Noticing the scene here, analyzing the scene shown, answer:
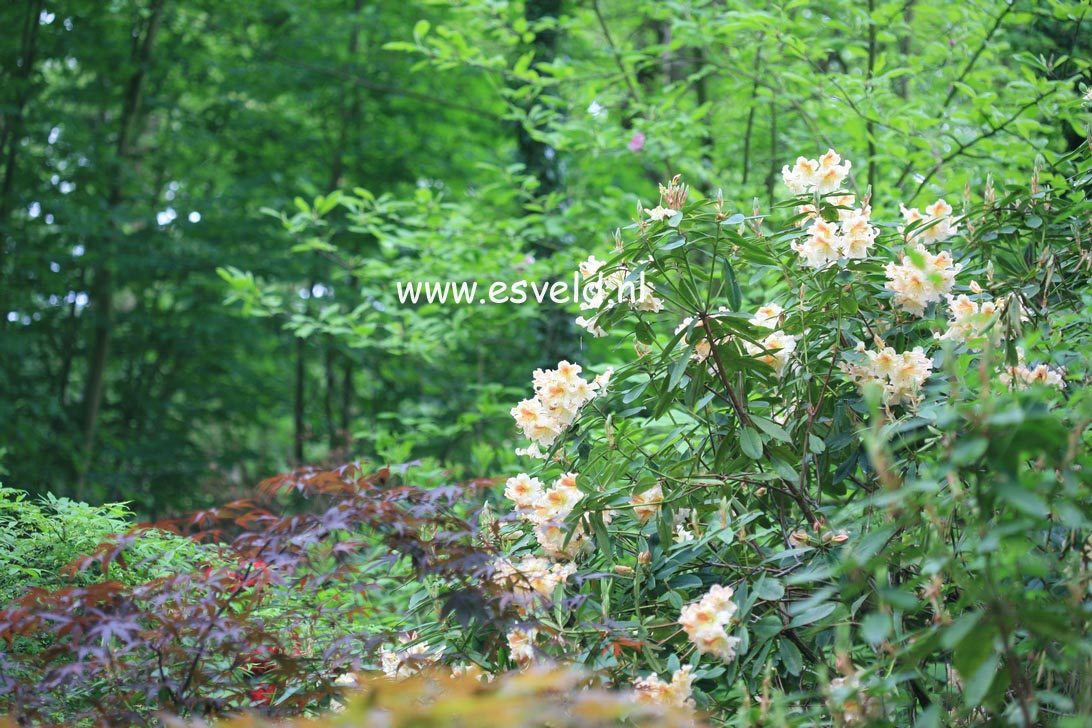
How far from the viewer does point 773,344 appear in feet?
6.89

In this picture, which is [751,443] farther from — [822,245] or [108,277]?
[108,277]

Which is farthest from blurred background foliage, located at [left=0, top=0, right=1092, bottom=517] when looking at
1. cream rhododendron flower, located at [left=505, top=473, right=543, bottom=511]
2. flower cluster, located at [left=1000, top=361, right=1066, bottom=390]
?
flower cluster, located at [left=1000, top=361, right=1066, bottom=390]

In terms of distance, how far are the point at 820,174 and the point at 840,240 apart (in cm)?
21

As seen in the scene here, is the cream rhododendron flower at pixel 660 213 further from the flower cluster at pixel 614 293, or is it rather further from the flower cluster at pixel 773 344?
the flower cluster at pixel 773 344

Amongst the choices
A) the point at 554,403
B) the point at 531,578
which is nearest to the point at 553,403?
the point at 554,403

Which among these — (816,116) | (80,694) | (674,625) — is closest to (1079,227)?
(674,625)

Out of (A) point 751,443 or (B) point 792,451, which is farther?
(B) point 792,451

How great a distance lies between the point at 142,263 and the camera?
5.86 m

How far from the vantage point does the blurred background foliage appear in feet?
14.3

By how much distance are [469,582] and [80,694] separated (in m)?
0.89

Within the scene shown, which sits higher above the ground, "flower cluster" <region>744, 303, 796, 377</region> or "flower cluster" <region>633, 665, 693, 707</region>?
"flower cluster" <region>744, 303, 796, 377</region>

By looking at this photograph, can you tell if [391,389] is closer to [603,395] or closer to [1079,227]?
[603,395]

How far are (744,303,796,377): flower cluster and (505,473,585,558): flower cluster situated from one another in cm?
52

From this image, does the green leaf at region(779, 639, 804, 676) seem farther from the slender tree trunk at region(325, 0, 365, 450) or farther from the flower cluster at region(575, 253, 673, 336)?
the slender tree trunk at region(325, 0, 365, 450)
